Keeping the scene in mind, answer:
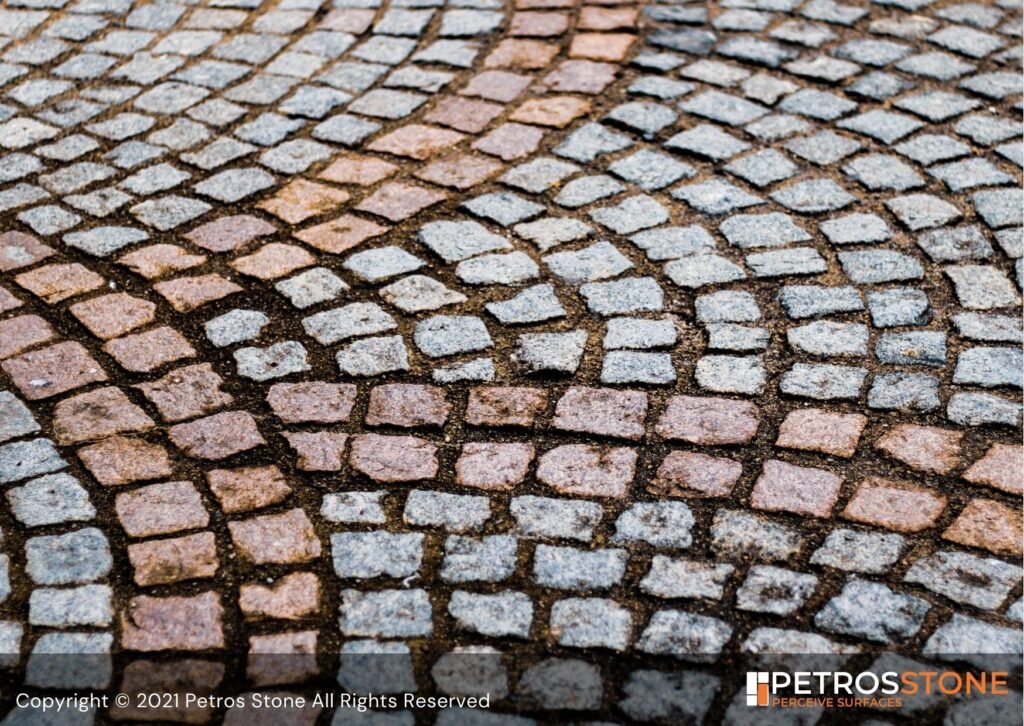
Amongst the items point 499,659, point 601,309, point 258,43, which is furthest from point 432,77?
point 499,659

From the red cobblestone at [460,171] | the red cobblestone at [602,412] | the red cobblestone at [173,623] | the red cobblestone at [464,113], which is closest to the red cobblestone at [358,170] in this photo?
the red cobblestone at [460,171]

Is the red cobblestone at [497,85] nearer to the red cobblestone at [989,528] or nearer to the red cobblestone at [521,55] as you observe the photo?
the red cobblestone at [521,55]

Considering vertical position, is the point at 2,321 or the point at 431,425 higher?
the point at 2,321

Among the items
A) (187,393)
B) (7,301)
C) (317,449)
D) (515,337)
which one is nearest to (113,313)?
(7,301)

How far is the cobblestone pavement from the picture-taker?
2.65 m

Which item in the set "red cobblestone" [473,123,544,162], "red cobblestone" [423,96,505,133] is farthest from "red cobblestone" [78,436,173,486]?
Result: "red cobblestone" [423,96,505,133]

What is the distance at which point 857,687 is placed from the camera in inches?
97.5

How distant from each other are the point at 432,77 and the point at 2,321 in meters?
1.99

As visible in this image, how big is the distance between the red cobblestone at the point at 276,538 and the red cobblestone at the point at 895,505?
131 cm

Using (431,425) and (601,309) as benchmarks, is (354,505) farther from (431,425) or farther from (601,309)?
(601,309)

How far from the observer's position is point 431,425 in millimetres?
3135

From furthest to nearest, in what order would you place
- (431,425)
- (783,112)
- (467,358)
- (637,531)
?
(783,112), (467,358), (431,425), (637,531)

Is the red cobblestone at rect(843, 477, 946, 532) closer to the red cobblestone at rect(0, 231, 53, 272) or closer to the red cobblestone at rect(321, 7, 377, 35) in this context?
the red cobblestone at rect(0, 231, 53, 272)

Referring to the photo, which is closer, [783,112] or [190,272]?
[190,272]
